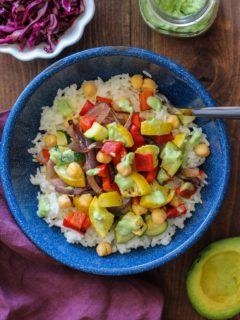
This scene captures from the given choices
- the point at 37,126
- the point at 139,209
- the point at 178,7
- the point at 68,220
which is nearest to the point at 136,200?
the point at 139,209

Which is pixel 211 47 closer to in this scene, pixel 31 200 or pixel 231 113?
pixel 231 113

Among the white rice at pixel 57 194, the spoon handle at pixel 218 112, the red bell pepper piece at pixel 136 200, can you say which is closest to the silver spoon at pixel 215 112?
the spoon handle at pixel 218 112

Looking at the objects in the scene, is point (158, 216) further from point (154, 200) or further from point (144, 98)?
point (144, 98)

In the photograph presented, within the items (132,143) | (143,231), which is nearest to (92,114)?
(132,143)

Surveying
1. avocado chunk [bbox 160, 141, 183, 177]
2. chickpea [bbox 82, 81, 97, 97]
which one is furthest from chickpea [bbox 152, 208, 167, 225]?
chickpea [bbox 82, 81, 97, 97]

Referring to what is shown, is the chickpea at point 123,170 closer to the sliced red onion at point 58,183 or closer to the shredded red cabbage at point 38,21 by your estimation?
the sliced red onion at point 58,183
